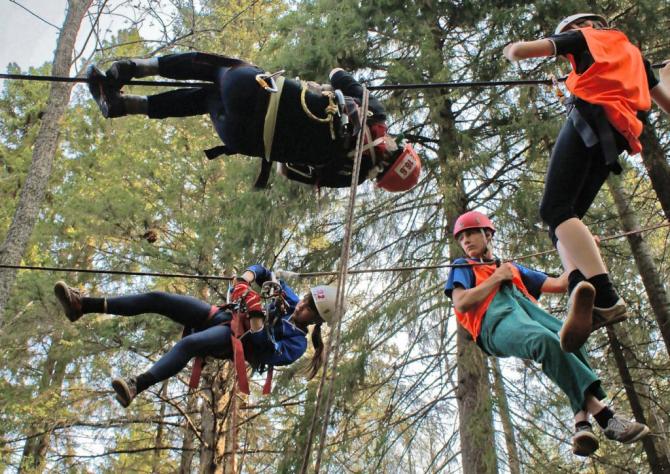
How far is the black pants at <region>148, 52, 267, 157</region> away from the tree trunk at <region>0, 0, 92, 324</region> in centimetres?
310

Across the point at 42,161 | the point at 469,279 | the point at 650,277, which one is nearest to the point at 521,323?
the point at 469,279

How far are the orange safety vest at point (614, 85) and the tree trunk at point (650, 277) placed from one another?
334 cm

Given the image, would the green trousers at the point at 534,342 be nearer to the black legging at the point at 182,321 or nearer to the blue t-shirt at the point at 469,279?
the blue t-shirt at the point at 469,279

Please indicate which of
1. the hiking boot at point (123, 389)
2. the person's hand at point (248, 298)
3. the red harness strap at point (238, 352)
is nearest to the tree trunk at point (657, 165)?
the person's hand at point (248, 298)

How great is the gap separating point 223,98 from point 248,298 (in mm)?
1420

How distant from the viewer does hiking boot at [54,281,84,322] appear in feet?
12.3

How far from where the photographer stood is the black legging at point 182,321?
4.00m

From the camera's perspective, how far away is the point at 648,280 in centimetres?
614

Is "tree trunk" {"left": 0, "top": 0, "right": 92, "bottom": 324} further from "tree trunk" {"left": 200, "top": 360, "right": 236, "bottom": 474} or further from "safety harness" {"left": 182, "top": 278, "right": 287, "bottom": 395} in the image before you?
"tree trunk" {"left": 200, "top": 360, "right": 236, "bottom": 474}

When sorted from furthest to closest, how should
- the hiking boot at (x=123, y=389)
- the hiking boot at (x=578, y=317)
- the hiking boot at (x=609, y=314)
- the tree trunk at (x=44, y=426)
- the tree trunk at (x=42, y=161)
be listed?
the tree trunk at (x=44, y=426) < the tree trunk at (x=42, y=161) < the hiking boot at (x=123, y=389) < the hiking boot at (x=609, y=314) < the hiking boot at (x=578, y=317)

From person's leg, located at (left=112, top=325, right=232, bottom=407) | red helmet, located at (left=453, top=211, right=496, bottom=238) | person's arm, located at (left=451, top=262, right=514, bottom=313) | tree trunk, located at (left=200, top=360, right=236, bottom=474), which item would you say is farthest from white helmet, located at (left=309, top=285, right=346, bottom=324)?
tree trunk, located at (left=200, top=360, right=236, bottom=474)

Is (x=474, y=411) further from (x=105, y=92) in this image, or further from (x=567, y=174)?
(x=105, y=92)

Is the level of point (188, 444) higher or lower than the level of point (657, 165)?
lower

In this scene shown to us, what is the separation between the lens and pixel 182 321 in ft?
14.6
